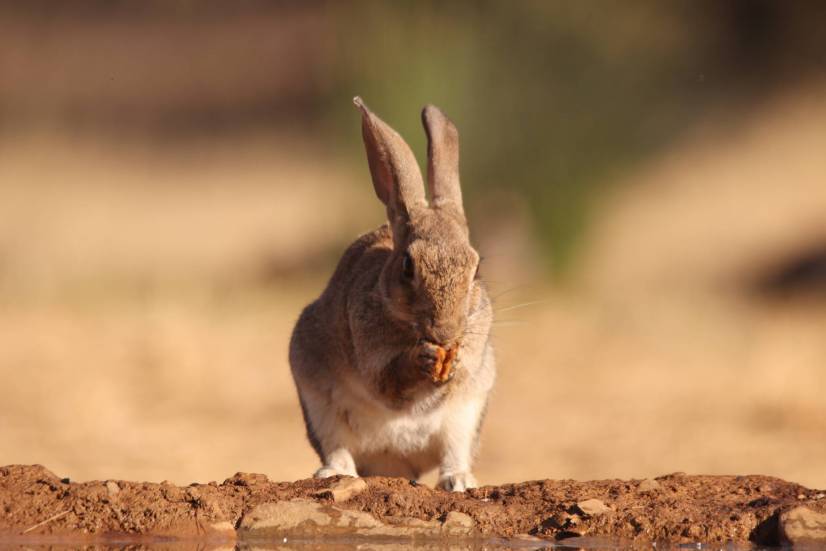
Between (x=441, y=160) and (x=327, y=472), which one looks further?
(x=441, y=160)

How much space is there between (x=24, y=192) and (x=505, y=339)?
699 cm

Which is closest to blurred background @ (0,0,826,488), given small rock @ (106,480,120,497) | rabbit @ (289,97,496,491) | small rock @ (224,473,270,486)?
rabbit @ (289,97,496,491)

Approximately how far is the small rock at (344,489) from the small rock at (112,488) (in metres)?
0.75

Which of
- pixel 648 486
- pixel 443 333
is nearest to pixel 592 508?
pixel 648 486

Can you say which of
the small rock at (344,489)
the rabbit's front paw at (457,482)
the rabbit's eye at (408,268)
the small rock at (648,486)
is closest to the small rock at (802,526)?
the small rock at (648,486)

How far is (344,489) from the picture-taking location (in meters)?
5.91

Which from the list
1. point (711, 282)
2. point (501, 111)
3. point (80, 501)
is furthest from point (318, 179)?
point (80, 501)

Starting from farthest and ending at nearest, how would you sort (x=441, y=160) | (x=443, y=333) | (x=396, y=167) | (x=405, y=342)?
(x=441, y=160) < (x=396, y=167) < (x=405, y=342) < (x=443, y=333)

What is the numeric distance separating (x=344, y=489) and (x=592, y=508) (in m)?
0.94

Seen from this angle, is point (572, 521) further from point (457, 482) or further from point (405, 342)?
point (405, 342)

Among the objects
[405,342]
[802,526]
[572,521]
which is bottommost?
[802,526]

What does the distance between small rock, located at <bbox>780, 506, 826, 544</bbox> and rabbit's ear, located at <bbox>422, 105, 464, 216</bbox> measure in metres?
2.37

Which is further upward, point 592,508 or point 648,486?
point 648,486

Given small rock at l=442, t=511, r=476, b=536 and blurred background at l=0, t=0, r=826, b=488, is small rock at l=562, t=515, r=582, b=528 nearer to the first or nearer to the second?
small rock at l=442, t=511, r=476, b=536
